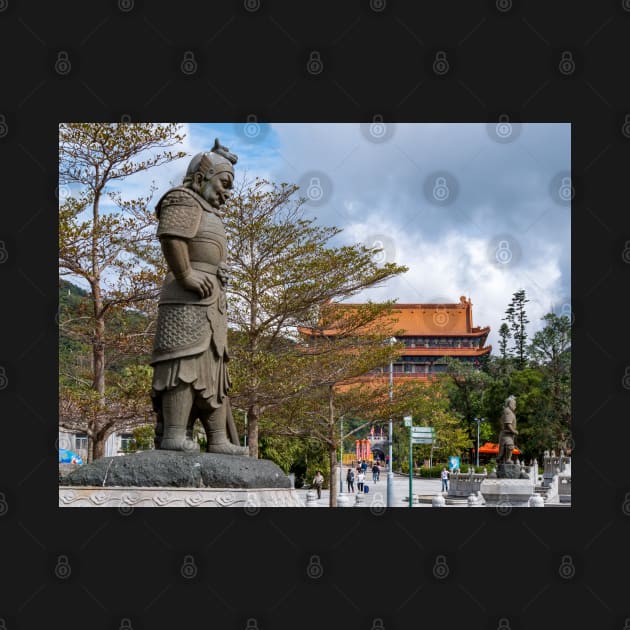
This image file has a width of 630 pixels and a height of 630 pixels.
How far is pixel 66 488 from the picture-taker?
5.95 meters

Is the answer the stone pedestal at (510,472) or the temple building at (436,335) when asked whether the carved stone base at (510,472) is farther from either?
the temple building at (436,335)

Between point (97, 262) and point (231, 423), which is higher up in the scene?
point (97, 262)

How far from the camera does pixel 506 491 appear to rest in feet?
58.5

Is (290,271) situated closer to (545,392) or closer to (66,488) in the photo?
(66,488)

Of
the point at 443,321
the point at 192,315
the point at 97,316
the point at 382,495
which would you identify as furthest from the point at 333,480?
the point at 443,321

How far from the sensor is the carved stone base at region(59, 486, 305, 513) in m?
5.89

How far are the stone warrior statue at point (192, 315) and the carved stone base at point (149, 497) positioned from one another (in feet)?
1.31

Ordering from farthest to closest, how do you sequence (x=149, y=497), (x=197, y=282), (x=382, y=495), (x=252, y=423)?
(x=382, y=495), (x=252, y=423), (x=197, y=282), (x=149, y=497)

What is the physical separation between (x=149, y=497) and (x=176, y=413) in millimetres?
694

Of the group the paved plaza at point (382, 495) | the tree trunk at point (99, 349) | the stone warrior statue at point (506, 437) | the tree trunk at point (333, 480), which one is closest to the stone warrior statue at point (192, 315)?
the tree trunk at point (99, 349)

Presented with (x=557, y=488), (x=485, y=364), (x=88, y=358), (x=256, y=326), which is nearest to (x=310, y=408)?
(x=256, y=326)

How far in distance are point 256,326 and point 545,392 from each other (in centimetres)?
1721

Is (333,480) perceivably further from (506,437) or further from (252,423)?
(506,437)

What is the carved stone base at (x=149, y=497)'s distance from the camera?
19.3 ft
